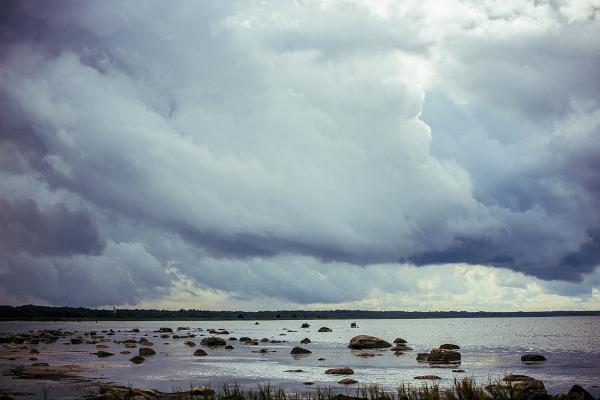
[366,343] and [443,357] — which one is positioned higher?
[443,357]

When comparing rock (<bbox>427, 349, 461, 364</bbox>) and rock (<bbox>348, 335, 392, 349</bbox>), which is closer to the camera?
rock (<bbox>427, 349, 461, 364</bbox>)

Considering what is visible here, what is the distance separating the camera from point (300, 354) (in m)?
73.6

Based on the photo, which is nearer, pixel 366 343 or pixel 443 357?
pixel 443 357

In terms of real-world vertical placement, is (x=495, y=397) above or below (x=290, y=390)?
above

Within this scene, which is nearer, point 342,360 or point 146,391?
point 146,391

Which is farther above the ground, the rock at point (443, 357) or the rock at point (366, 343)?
the rock at point (443, 357)

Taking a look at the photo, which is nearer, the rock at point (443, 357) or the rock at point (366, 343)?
the rock at point (443, 357)

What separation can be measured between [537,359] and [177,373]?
138 ft

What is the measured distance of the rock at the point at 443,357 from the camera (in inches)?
2373

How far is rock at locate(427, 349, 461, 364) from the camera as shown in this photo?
6028 cm

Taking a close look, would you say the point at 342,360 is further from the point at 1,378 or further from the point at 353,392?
the point at 1,378

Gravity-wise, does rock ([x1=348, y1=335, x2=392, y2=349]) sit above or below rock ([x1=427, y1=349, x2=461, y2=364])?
below

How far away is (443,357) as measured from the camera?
60.8 meters

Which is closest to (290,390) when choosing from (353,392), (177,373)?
(353,392)
